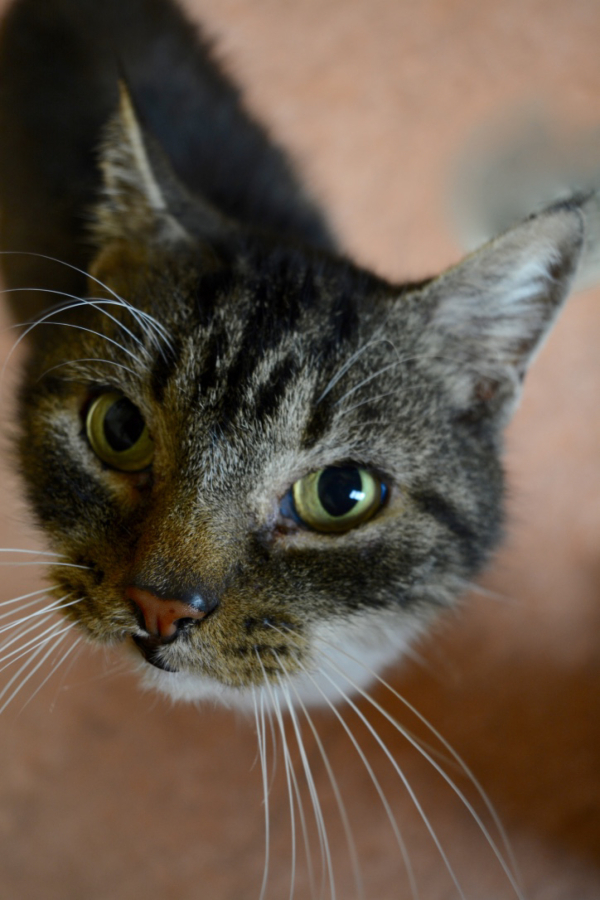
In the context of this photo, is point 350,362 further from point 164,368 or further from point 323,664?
point 323,664

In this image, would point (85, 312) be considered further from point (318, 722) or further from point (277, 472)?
point (318, 722)

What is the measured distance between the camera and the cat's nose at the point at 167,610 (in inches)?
40.9

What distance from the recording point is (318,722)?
1913 millimetres

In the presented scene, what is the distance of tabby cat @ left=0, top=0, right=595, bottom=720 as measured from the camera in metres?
1.11

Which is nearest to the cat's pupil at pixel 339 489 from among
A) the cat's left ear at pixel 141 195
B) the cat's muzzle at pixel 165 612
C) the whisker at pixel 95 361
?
the cat's muzzle at pixel 165 612

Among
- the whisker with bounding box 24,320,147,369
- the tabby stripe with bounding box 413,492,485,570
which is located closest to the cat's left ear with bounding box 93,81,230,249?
the whisker with bounding box 24,320,147,369

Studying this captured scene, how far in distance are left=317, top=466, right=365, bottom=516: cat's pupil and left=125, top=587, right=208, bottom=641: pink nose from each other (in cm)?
27

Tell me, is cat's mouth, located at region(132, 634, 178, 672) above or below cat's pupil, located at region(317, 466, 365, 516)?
below

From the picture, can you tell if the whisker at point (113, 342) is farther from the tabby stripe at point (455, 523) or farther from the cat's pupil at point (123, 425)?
the tabby stripe at point (455, 523)

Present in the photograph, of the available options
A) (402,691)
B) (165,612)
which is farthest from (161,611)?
(402,691)

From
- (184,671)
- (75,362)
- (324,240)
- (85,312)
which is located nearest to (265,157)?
(324,240)

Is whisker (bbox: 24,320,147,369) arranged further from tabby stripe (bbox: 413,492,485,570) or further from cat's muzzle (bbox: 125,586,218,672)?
tabby stripe (bbox: 413,492,485,570)

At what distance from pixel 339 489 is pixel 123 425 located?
14.9 inches

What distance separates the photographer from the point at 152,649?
111 centimetres
